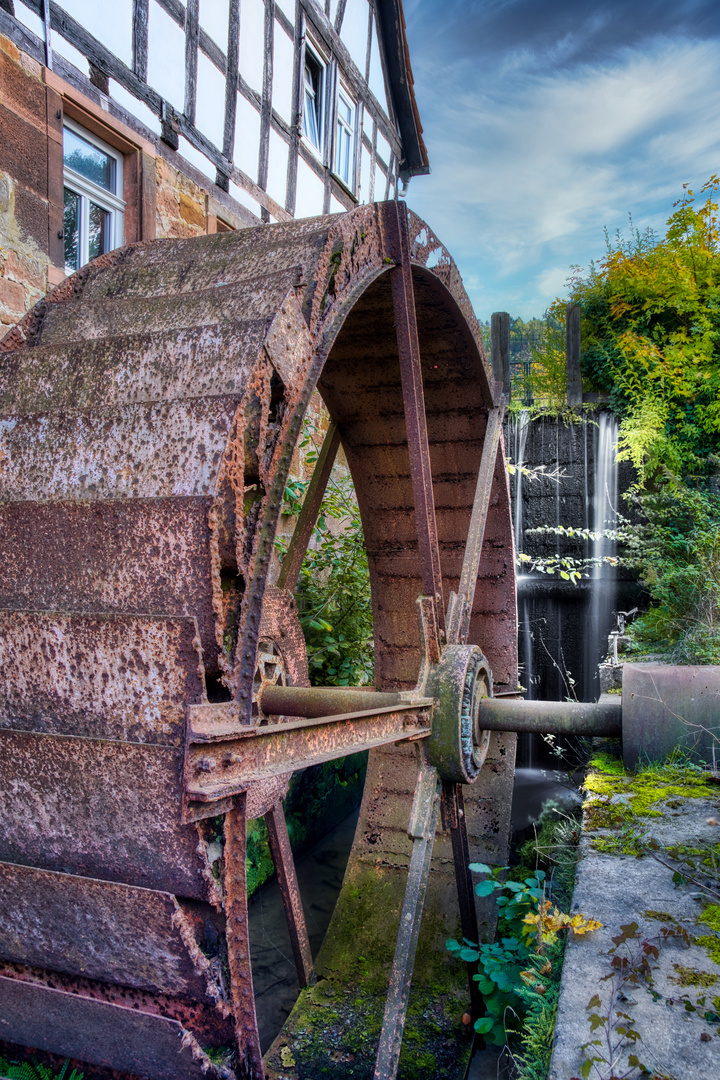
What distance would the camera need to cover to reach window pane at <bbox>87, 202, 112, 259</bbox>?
453cm

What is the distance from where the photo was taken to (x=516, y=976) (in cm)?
273

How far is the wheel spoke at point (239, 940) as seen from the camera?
160 centimetres

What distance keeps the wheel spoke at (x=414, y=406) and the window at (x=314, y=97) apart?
487 centimetres

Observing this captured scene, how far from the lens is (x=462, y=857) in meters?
3.14

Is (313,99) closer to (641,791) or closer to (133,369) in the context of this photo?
(133,369)

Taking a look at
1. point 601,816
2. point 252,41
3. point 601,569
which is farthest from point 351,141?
point 601,816

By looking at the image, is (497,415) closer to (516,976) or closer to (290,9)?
(516,976)

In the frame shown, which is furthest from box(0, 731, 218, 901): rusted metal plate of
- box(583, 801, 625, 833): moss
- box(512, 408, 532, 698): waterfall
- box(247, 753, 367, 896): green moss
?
box(512, 408, 532, 698): waterfall

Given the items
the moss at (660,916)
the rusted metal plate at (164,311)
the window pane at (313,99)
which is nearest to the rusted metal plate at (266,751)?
the moss at (660,916)

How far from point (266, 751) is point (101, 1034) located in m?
0.77

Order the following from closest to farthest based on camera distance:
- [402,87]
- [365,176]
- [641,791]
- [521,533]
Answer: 1. [641,791]
2. [365,176]
3. [402,87]
4. [521,533]

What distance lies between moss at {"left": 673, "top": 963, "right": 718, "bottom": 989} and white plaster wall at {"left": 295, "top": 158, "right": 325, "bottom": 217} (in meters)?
6.23

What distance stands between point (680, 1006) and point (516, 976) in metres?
1.25

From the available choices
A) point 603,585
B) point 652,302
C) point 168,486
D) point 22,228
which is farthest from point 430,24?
point 168,486
